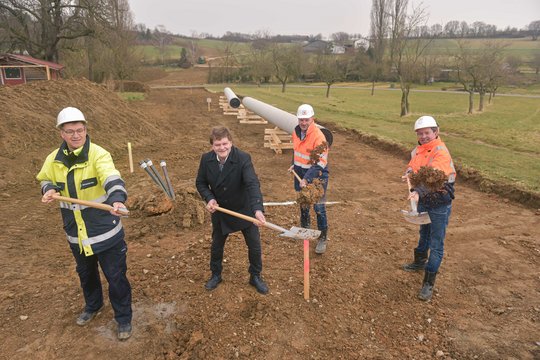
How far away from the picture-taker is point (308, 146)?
16.9 feet

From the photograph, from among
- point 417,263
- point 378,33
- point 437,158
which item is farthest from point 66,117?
point 378,33

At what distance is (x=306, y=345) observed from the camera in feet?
11.9

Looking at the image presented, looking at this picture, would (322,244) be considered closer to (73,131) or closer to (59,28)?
(73,131)

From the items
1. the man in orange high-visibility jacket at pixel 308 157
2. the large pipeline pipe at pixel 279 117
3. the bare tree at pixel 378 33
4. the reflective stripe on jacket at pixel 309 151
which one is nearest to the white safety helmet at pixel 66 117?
the man in orange high-visibility jacket at pixel 308 157

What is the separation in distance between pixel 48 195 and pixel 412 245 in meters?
5.20

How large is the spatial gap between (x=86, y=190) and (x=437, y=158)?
3.80m

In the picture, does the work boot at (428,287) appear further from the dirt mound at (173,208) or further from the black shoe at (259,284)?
the dirt mound at (173,208)

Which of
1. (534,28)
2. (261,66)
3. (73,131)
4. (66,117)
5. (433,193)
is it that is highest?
(534,28)

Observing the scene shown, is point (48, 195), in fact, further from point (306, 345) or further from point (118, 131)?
point (118, 131)

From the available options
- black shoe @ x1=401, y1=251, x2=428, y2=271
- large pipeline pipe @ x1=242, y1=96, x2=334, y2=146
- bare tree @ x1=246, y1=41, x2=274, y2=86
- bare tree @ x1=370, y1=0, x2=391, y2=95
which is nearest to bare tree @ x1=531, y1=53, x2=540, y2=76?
bare tree @ x1=370, y1=0, x2=391, y2=95

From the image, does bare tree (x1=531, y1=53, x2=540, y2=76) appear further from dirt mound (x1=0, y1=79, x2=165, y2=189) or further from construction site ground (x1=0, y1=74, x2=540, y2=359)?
dirt mound (x1=0, y1=79, x2=165, y2=189)

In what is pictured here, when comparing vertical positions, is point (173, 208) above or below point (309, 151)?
below

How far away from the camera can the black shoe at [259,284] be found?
4387 mm

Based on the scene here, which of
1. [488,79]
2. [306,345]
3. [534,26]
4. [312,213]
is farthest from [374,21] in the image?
[534,26]
